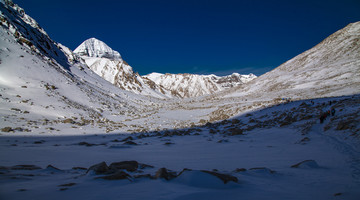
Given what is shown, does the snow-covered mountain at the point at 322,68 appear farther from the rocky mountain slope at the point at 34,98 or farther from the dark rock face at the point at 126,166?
the dark rock face at the point at 126,166

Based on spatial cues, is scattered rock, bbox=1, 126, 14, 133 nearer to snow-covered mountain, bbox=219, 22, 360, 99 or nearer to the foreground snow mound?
the foreground snow mound

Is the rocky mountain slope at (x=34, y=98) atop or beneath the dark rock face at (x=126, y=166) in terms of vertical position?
atop

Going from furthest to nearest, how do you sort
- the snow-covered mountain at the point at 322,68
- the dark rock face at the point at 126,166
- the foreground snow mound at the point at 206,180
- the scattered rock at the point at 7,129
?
the snow-covered mountain at the point at 322,68 → the scattered rock at the point at 7,129 → the dark rock face at the point at 126,166 → the foreground snow mound at the point at 206,180

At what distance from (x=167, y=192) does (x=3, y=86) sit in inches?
1078

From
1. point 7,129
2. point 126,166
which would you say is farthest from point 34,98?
point 126,166

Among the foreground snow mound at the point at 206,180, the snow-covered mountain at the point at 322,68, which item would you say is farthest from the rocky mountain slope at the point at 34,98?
the snow-covered mountain at the point at 322,68

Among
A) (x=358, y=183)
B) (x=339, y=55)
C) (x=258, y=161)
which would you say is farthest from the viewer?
(x=339, y=55)

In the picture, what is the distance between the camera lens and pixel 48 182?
3.28 meters

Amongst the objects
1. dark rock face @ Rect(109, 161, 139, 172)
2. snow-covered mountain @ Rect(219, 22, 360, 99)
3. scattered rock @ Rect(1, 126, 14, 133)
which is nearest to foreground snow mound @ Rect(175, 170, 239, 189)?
dark rock face @ Rect(109, 161, 139, 172)

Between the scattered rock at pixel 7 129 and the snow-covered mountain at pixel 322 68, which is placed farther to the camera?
the snow-covered mountain at pixel 322 68

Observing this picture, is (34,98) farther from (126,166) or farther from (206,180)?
(206,180)

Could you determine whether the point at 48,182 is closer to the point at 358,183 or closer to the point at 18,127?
the point at 358,183

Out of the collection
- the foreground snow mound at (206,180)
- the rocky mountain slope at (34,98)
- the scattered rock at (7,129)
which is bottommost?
the foreground snow mound at (206,180)

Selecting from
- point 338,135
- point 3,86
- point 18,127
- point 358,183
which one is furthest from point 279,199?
point 3,86
